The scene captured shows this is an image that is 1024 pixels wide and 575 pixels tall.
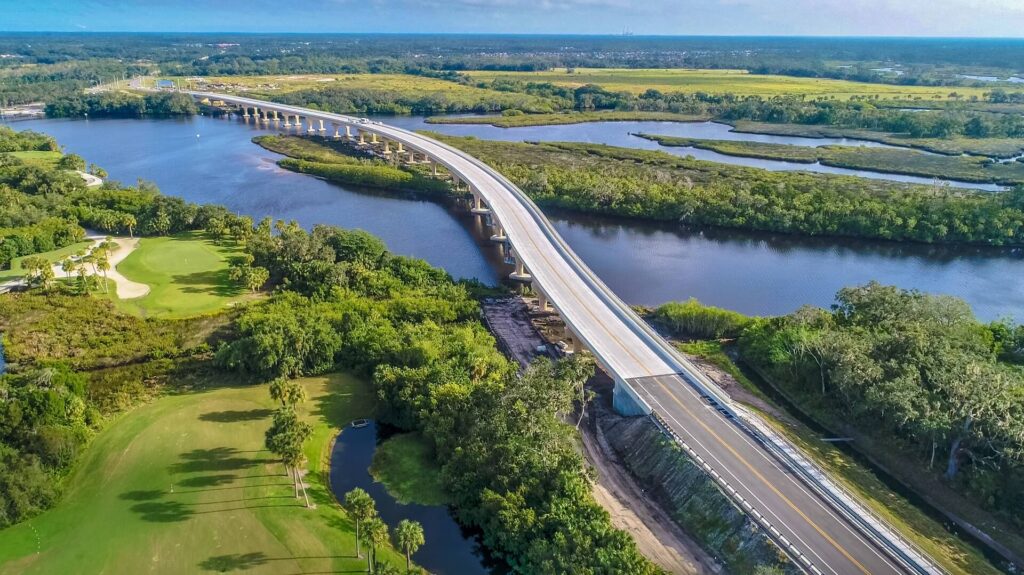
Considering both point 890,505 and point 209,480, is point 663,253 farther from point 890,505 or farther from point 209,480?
point 209,480

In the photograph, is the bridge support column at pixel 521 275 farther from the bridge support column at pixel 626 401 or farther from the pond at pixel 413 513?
the pond at pixel 413 513

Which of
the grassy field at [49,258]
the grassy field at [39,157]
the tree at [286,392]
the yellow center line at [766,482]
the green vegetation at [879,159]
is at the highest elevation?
the green vegetation at [879,159]

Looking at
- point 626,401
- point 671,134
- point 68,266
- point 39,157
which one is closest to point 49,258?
point 68,266

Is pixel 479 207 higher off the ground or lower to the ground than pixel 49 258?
higher

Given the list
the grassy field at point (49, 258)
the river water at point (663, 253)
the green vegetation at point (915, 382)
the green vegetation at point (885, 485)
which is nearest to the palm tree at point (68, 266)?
Answer: the grassy field at point (49, 258)

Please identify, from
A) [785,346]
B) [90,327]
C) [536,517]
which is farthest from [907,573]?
[90,327]

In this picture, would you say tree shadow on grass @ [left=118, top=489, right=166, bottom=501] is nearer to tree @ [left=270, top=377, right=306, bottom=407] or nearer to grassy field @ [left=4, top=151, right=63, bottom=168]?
tree @ [left=270, top=377, right=306, bottom=407]
